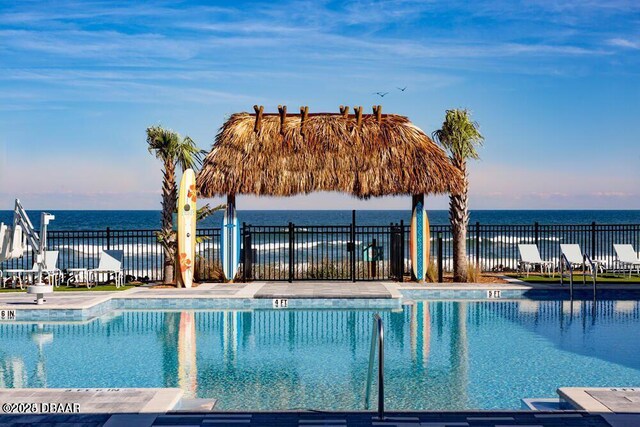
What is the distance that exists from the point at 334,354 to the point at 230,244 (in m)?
7.36

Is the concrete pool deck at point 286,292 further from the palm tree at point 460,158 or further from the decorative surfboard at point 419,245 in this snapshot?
the palm tree at point 460,158

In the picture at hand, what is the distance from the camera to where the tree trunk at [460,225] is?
17391 millimetres

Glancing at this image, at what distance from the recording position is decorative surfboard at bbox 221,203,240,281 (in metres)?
16.9

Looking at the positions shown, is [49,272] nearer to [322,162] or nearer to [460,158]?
A: [322,162]

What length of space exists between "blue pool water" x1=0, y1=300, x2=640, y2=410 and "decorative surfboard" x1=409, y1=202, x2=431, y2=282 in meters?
2.72

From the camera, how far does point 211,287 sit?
634 inches

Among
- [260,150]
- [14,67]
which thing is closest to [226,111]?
[260,150]

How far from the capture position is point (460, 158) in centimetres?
1755

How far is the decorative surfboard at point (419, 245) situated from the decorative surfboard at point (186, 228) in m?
4.96

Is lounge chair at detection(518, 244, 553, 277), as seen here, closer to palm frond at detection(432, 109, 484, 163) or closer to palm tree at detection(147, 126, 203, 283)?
palm frond at detection(432, 109, 484, 163)

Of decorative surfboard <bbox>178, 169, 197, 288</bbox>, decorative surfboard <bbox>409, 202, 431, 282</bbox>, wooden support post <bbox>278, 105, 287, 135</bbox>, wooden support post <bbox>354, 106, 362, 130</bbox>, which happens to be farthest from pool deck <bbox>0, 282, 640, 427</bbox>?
wooden support post <bbox>354, 106, 362, 130</bbox>

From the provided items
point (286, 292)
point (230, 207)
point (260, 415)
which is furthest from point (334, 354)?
point (230, 207)

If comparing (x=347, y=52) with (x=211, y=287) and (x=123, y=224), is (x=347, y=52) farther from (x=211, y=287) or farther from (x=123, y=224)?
(x=123, y=224)

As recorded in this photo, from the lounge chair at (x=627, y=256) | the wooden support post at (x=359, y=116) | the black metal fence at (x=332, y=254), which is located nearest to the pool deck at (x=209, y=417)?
the black metal fence at (x=332, y=254)
